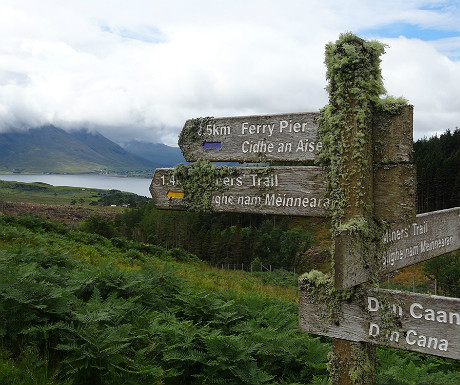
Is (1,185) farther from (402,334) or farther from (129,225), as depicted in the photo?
(402,334)

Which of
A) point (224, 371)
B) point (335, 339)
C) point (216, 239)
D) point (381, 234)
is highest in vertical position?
point (381, 234)

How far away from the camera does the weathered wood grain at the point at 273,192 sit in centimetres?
329

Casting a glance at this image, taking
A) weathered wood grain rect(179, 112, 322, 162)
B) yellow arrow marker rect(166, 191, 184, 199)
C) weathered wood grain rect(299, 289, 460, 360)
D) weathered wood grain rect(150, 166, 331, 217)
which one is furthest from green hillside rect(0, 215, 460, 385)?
weathered wood grain rect(179, 112, 322, 162)

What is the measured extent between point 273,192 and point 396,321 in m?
1.40

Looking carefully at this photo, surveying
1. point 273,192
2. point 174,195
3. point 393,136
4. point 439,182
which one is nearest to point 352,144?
point 393,136

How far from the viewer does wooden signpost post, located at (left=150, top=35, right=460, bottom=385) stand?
9.25 feet

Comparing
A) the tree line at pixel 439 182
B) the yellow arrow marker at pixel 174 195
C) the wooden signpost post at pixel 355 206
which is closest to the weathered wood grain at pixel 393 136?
the wooden signpost post at pixel 355 206

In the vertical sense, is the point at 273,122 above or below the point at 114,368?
above

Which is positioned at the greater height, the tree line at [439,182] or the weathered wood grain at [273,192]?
the tree line at [439,182]

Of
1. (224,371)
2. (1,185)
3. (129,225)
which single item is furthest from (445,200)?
(1,185)

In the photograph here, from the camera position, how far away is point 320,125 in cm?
328

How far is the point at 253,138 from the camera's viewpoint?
143 inches

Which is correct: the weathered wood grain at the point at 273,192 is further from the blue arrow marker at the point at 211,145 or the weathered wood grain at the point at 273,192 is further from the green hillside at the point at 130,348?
the green hillside at the point at 130,348

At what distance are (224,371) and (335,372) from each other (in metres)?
1.71
